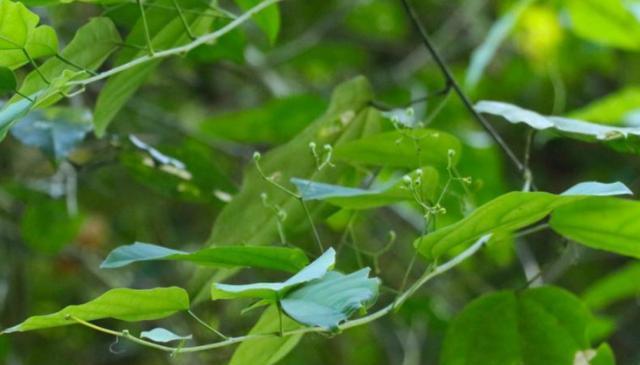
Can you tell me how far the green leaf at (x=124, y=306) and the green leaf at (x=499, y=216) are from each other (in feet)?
0.45

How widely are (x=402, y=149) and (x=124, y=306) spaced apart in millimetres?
253

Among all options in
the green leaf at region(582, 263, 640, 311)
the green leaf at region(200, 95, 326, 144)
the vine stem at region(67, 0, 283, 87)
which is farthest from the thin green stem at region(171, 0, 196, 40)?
the green leaf at region(582, 263, 640, 311)

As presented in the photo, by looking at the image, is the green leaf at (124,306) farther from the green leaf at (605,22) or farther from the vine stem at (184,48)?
the green leaf at (605,22)

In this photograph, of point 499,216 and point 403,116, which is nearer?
point 499,216

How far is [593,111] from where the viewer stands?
3.69 ft

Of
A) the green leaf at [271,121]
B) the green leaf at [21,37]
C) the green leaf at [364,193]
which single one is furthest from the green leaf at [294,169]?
the green leaf at [271,121]

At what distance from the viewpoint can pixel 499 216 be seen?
0.56 m

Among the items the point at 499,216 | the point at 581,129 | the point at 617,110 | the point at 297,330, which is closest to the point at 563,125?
the point at 581,129

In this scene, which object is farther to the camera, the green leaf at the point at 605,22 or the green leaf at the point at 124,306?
the green leaf at the point at 605,22

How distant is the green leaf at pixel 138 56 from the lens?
2.27 ft

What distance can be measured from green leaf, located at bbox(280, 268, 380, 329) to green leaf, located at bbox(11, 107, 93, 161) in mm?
433

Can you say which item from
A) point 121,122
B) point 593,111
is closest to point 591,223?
point 593,111

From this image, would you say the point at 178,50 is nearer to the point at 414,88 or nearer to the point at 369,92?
the point at 369,92

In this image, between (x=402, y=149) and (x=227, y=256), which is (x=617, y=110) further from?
(x=227, y=256)
